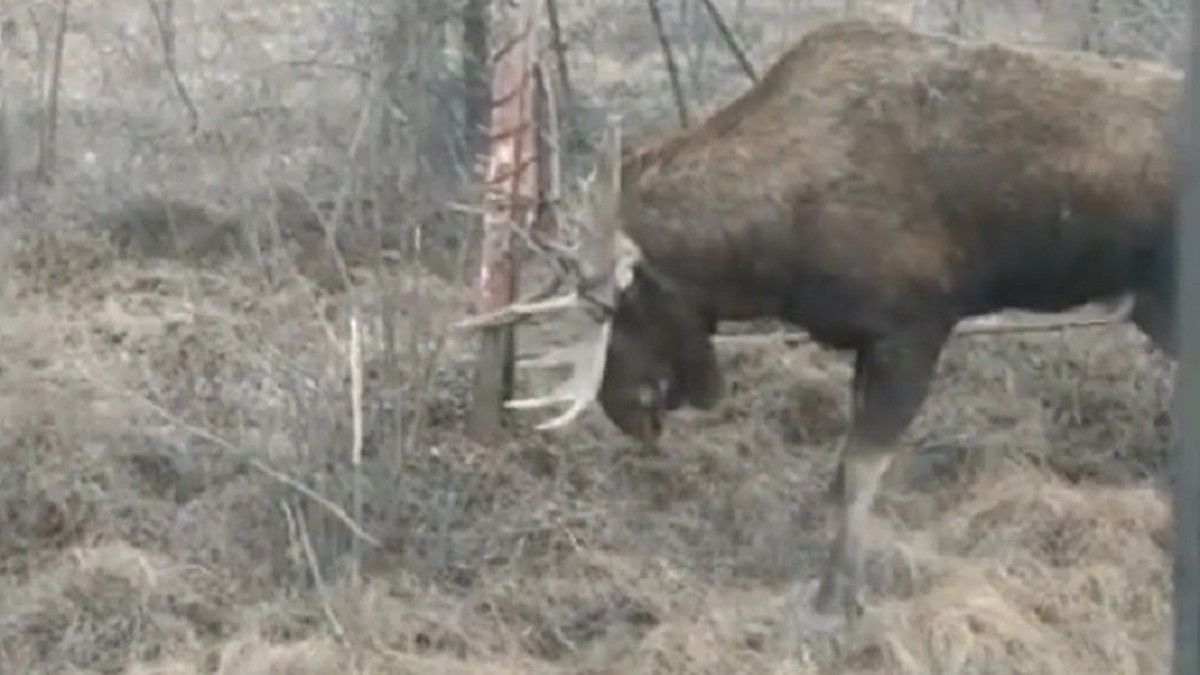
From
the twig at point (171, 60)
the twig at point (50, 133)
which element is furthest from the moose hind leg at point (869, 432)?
the twig at point (50, 133)

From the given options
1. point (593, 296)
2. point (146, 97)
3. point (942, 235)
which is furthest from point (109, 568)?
point (146, 97)

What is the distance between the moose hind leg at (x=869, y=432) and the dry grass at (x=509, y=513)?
15cm

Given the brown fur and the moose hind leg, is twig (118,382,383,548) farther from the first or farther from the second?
the moose hind leg

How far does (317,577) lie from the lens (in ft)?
22.0

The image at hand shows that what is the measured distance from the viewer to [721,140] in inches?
275

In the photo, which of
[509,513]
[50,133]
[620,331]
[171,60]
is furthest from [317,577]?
[50,133]

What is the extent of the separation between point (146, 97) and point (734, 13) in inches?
126

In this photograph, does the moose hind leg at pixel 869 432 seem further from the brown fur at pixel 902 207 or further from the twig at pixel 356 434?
the twig at pixel 356 434

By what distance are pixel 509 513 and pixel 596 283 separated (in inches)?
41.0

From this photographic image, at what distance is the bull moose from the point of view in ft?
22.3

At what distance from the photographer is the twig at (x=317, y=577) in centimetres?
648

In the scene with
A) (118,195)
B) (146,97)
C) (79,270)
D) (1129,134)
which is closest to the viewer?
(1129,134)

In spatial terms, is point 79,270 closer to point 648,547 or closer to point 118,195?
point 118,195

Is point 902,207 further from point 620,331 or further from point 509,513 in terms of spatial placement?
point 509,513
